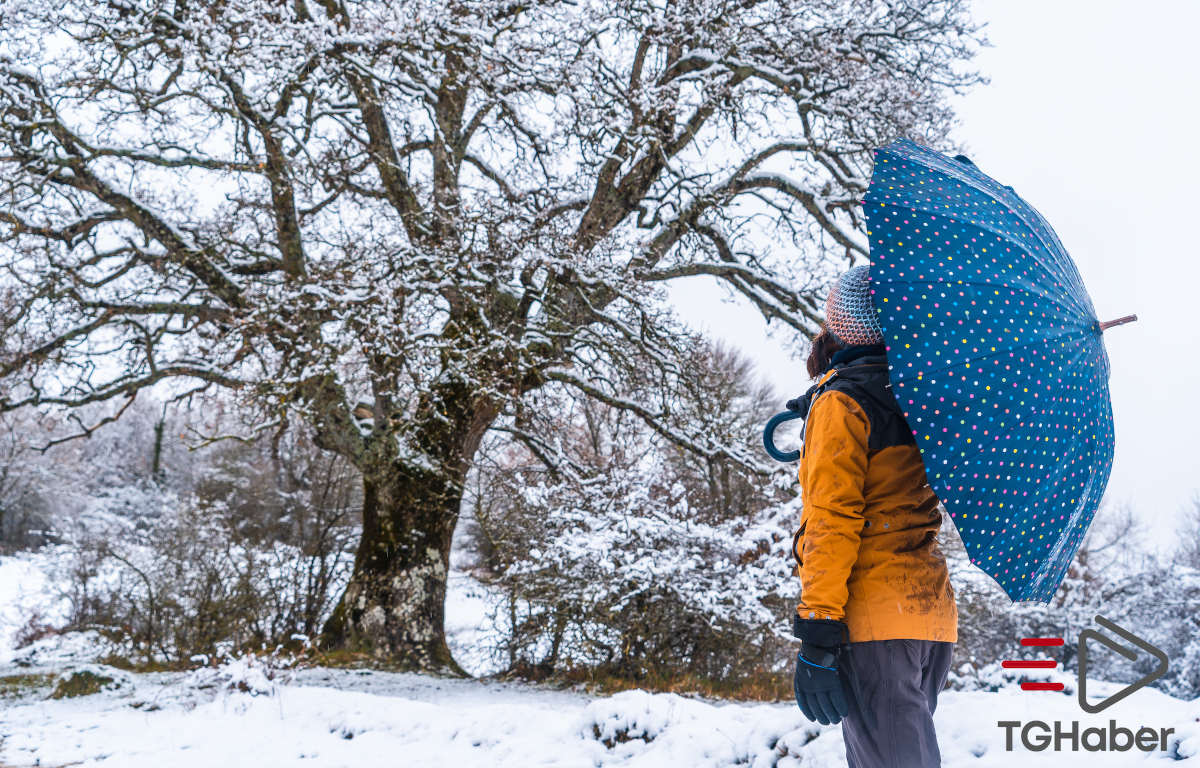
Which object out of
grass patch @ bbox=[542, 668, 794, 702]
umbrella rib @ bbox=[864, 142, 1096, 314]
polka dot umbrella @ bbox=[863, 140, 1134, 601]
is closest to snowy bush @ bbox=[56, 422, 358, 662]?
grass patch @ bbox=[542, 668, 794, 702]

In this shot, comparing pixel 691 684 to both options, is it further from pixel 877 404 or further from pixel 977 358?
pixel 977 358

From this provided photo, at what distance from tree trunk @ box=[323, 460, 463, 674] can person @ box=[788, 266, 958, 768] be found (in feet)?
20.8

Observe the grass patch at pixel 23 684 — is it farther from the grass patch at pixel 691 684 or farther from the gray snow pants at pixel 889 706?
the gray snow pants at pixel 889 706

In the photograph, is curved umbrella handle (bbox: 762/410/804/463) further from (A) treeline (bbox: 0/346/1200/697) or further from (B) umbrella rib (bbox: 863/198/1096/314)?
(A) treeline (bbox: 0/346/1200/697)

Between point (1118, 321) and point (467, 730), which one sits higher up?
point (1118, 321)

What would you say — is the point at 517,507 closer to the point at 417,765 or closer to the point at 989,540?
the point at 417,765

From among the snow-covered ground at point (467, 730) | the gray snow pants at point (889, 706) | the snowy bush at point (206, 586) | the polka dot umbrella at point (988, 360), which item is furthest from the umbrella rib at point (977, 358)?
the snowy bush at point (206, 586)

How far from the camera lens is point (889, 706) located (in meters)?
2.06

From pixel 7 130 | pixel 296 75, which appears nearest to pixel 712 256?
pixel 296 75

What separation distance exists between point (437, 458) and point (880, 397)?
22.5 ft

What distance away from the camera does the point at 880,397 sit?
86.1 inches

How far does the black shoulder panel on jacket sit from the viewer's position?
7.14ft

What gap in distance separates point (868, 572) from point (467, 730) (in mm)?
3318

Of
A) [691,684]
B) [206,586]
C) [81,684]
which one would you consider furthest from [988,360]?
[206,586]
